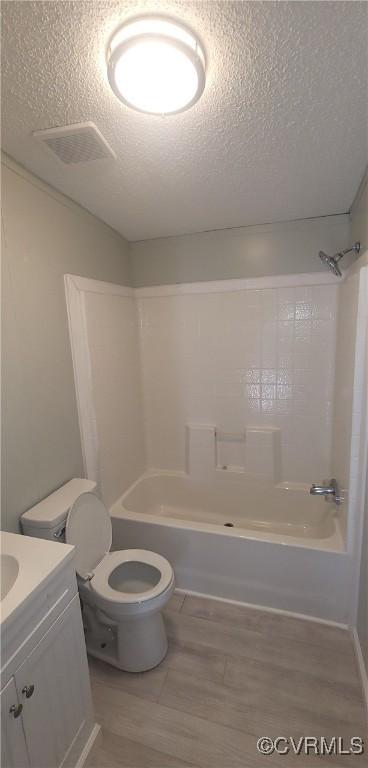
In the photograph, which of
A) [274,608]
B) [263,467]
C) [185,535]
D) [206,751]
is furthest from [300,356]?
[206,751]

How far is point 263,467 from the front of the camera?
244 cm

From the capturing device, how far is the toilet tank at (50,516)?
1.40 meters

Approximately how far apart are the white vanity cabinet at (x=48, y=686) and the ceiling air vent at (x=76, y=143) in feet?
4.80

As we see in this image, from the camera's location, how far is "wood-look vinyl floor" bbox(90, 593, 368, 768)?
1243mm

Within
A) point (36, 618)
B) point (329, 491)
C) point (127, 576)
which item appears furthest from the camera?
point (329, 491)

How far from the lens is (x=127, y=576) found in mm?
1751

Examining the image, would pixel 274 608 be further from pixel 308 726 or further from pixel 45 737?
pixel 45 737

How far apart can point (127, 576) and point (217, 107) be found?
210 centimetres

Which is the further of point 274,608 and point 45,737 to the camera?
point 274,608

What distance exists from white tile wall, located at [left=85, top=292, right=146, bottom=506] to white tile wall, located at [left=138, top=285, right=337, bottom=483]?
0.16 m

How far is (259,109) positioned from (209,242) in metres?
1.27

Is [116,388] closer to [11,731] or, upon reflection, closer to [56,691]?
[56,691]

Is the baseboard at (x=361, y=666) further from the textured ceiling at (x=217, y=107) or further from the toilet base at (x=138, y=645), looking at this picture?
the textured ceiling at (x=217, y=107)

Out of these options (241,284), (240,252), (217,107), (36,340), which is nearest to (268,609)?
(36,340)
